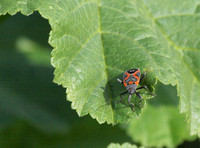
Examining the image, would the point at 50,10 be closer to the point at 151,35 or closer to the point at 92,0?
the point at 92,0

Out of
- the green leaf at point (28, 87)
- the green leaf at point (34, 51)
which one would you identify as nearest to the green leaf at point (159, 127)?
the green leaf at point (28, 87)

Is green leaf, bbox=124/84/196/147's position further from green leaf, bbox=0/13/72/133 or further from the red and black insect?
the red and black insect

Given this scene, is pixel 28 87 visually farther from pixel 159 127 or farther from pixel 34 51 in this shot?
pixel 159 127

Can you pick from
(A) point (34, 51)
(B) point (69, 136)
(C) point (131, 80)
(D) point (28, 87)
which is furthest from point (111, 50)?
(A) point (34, 51)

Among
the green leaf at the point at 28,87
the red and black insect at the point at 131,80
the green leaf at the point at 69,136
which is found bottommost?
the green leaf at the point at 69,136

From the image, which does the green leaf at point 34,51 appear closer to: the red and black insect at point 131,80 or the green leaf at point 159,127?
the green leaf at point 159,127

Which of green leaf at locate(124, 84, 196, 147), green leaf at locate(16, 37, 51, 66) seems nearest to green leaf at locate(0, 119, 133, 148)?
green leaf at locate(124, 84, 196, 147)
